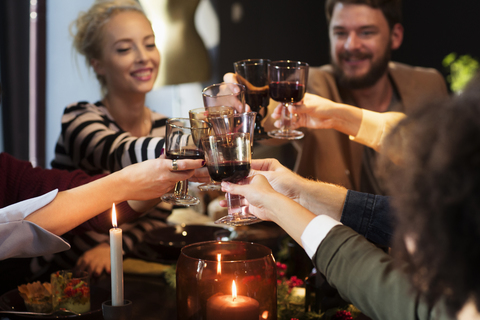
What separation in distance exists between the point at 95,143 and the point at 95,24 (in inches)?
22.4

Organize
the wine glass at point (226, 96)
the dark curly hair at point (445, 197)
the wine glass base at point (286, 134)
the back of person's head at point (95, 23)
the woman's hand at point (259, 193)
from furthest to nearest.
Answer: the back of person's head at point (95, 23), the wine glass base at point (286, 134), the wine glass at point (226, 96), the woman's hand at point (259, 193), the dark curly hair at point (445, 197)

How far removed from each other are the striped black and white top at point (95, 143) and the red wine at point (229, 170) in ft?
2.14

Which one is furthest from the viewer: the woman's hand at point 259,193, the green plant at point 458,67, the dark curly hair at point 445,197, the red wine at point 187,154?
the green plant at point 458,67

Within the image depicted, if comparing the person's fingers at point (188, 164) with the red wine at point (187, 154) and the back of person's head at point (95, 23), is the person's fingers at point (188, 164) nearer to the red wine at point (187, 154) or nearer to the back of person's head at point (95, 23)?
the red wine at point (187, 154)

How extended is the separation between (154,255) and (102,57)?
3.44 ft

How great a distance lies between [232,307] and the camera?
2.64 ft

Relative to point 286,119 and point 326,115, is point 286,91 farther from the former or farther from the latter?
point 326,115

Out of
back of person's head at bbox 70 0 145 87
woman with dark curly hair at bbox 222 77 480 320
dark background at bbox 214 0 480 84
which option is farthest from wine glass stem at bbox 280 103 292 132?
dark background at bbox 214 0 480 84

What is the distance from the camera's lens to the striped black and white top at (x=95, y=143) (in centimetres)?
167

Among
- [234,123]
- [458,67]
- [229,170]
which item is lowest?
[229,170]

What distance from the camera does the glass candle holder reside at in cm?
81

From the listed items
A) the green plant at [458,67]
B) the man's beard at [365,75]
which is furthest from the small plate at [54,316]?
the green plant at [458,67]

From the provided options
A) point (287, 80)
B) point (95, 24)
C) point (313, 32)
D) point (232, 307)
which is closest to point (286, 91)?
point (287, 80)

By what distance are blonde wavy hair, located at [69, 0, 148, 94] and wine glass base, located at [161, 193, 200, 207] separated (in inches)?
42.5
